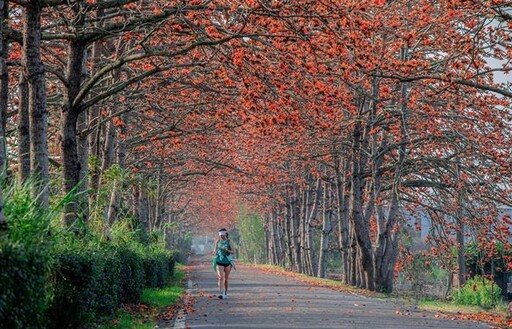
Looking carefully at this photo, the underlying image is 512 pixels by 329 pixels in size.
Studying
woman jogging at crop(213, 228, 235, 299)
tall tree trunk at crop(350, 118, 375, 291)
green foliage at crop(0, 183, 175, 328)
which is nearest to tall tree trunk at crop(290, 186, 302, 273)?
tall tree trunk at crop(350, 118, 375, 291)

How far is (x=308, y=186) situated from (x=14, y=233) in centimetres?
3456

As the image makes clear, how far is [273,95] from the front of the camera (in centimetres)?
1541

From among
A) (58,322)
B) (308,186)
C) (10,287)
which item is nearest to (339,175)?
(308,186)

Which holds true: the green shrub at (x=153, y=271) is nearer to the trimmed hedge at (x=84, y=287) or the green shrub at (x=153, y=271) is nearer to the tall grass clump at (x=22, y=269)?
the trimmed hedge at (x=84, y=287)

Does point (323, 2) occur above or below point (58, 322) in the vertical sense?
above

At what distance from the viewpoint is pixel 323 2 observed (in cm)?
1273

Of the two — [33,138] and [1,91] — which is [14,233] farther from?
[1,91]

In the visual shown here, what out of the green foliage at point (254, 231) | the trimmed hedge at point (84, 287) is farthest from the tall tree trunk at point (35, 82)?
the green foliage at point (254, 231)

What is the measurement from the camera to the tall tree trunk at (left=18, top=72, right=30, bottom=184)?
1348 centimetres

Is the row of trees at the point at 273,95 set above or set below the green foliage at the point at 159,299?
above

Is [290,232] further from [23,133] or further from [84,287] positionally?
[84,287]

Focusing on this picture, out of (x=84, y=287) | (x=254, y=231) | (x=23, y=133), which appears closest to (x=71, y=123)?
(x=23, y=133)

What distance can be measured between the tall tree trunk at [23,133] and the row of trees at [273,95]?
0.9 inches

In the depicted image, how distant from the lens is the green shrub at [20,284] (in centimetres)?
582
